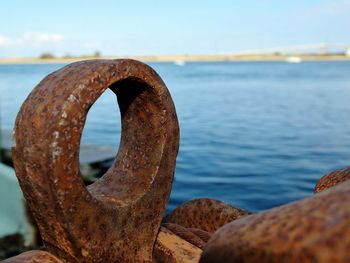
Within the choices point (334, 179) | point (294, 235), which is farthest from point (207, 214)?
point (294, 235)

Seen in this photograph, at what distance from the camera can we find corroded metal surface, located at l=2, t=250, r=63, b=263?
1.49 m

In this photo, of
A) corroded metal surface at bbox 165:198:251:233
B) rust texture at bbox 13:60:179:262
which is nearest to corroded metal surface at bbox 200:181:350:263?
rust texture at bbox 13:60:179:262

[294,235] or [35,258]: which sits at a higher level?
[294,235]

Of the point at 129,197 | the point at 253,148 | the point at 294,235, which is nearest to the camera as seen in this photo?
the point at 294,235

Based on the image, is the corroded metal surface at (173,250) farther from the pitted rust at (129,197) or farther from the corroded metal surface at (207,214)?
the corroded metal surface at (207,214)

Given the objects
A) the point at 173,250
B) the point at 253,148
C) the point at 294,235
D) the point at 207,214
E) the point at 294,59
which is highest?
the point at 294,235

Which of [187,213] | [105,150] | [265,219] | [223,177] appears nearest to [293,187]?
[223,177]

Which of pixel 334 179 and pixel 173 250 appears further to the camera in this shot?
pixel 334 179

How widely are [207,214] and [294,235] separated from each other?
64.2 inches

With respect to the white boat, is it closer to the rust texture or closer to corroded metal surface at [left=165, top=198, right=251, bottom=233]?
corroded metal surface at [left=165, top=198, right=251, bottom=233]

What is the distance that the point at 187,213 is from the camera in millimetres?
2820

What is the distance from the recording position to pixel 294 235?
3.42 feet

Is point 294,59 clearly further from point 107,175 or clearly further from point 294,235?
point 294,235

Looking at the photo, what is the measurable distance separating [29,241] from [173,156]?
16.2 feet
